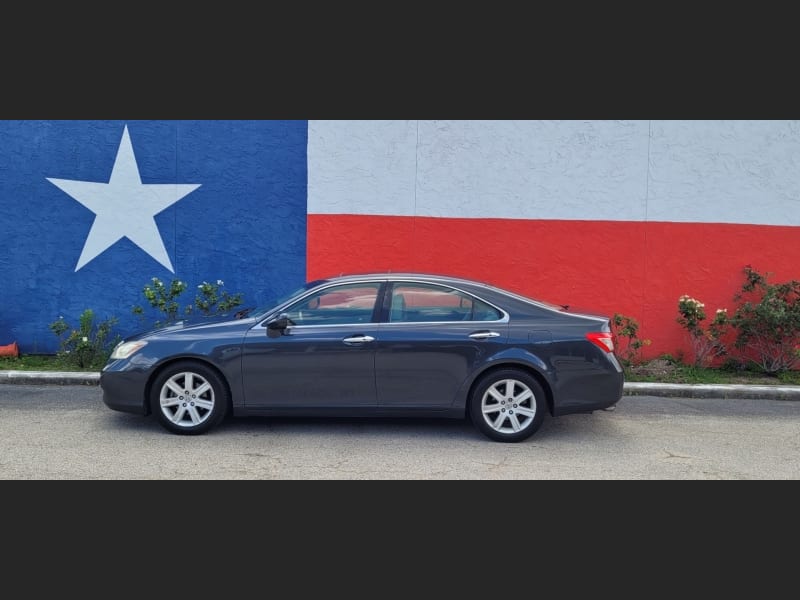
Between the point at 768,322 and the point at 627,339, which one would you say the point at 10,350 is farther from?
the point at 768,322

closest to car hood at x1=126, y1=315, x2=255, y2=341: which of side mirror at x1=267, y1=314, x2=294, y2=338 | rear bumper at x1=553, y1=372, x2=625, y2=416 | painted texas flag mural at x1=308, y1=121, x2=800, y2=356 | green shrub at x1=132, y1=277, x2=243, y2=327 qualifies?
side mirror at x1=267, y1=314, x2=294, y2=338

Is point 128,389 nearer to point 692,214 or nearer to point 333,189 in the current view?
point 333,189

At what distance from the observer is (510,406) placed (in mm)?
6348

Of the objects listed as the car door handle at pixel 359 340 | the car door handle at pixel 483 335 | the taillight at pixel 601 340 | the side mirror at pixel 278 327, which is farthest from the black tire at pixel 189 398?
the taillight at pixel 601 340

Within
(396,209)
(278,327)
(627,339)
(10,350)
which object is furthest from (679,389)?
(10,350)

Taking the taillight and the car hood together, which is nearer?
the taillight

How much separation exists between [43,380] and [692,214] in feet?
30.1

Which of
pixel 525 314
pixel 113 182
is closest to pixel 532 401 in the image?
pixel 525 314

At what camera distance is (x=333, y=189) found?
9.87 meters

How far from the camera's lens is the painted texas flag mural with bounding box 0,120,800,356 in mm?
9656

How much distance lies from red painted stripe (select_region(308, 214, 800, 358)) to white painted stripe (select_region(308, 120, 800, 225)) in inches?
7.0

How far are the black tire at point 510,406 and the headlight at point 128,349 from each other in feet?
10.7

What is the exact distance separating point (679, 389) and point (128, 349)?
6.46m

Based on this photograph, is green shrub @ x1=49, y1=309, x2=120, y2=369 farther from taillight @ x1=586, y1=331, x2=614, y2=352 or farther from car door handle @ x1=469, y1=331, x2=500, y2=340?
taillight @ x1=586, y1=331, x2=614, y2=352
